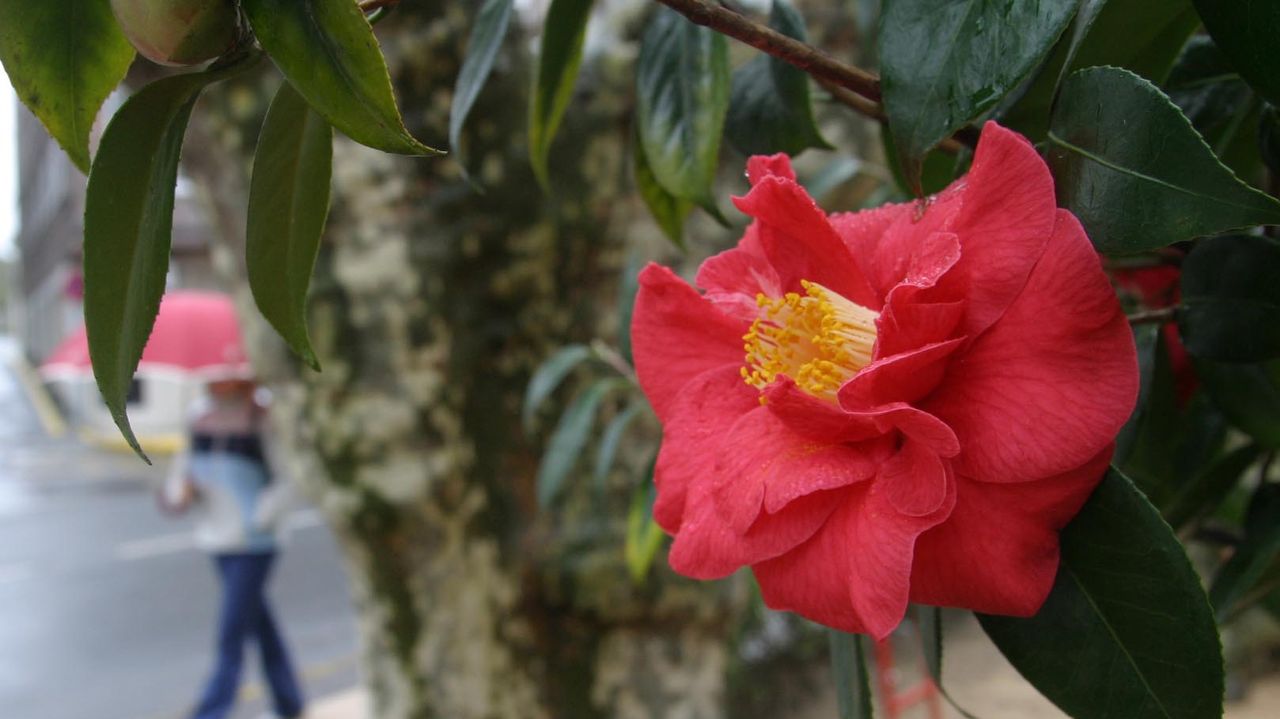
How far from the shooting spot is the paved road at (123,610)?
3.47 metres

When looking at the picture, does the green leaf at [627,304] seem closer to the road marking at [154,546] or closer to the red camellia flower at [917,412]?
the red camellia flower at [917,412]

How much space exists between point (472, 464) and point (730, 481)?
1357 millimetres

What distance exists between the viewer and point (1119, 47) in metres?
0.31

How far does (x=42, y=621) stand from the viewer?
13.7ft

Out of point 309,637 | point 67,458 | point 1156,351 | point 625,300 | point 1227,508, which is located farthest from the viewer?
point 67,458

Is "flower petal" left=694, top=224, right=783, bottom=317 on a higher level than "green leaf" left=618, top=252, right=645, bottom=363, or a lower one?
higher

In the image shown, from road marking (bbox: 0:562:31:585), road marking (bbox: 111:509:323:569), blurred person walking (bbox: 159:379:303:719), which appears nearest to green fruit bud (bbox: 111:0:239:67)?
blurred person walking (bbox: 159:379:303:719)

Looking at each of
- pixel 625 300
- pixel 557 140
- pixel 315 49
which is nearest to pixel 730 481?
pixel 315 49

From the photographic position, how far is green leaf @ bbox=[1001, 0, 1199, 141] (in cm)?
30

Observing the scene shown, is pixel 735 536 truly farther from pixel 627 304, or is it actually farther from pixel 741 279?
pixel 627 304

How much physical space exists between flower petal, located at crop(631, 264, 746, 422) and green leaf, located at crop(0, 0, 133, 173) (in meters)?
0.18

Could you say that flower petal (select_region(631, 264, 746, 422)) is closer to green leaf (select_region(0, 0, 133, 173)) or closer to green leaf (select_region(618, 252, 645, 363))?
green leaf (select_region(0, 0, 133, 173))

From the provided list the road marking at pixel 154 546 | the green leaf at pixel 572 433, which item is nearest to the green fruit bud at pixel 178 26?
the green leaf at pixel 572 433

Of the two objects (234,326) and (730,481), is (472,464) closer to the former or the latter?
(730,481)
